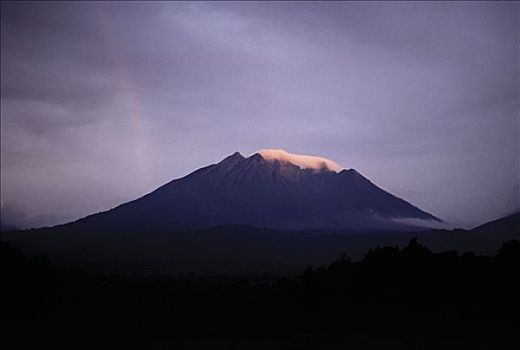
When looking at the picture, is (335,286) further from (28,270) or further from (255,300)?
(28,270)

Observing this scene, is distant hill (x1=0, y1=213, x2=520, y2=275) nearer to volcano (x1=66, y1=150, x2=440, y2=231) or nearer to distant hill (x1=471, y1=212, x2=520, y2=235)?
distant hill (x1=471, y1=212, x2=520, y2=235)

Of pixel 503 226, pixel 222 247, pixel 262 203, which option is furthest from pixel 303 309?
pixel 262 203

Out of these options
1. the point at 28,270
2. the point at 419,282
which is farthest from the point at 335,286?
the point at 28,270

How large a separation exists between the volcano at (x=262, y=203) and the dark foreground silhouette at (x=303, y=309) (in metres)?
112

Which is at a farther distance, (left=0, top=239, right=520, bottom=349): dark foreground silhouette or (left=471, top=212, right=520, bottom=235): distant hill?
(left=471, top=212, right=520, bottom=235): distant hill

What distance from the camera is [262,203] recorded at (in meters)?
168

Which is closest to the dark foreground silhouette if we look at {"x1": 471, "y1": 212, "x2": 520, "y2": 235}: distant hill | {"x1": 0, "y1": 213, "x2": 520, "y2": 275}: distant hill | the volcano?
{"x1": 0, "y1": 213, "x2": 520, "y2": 275}: distant hill

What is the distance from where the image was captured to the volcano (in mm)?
148875

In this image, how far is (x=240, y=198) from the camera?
168250 mm

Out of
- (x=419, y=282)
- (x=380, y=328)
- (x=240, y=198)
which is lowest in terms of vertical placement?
(x=380, y=328)

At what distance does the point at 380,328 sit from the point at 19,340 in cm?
1141

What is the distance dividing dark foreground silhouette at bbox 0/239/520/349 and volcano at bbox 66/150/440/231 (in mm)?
112271

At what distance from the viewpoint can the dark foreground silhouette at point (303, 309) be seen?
59.7 feet

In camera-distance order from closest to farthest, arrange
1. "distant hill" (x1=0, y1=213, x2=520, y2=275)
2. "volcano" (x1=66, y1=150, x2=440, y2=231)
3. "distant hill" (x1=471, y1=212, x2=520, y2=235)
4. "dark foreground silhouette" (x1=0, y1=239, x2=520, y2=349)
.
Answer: "dark foreground silhouette" (x1=0, y1=239, x2=520, y2=349)
"distant hill" (x1=0, y1=213, x2=520, y2=275)
"distant hill" (x1=471, y1=212, x2=520, y2=235)
"volcano" (x1=66, y1=150, x2=440, y2=231)
